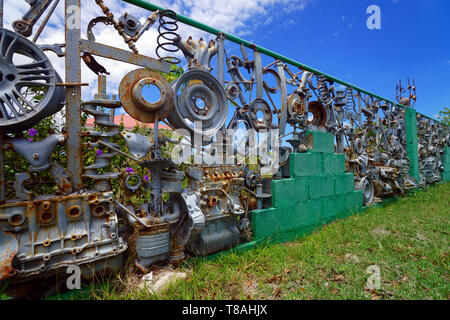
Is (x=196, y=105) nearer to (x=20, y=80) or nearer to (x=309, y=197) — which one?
(x=20, y=80)

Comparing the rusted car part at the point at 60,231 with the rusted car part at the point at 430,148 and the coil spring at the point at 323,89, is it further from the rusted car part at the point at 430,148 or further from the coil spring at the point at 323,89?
the rusted car part at the point at 430,148

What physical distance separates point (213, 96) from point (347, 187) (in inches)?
165

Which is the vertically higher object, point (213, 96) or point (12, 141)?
point (213, 96)

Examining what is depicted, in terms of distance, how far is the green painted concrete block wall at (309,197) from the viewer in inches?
154

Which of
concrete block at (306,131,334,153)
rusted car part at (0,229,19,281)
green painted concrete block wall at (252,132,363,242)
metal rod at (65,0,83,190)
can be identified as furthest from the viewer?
concrete block at (306,131,334,153)

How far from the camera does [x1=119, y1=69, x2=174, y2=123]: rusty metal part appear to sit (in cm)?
278

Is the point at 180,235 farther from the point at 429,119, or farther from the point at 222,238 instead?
the point at 429,119

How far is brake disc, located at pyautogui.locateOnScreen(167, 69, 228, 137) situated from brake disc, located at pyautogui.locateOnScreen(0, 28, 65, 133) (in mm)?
1336

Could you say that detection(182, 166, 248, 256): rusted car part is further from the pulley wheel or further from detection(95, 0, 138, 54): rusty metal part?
the pulley wheel

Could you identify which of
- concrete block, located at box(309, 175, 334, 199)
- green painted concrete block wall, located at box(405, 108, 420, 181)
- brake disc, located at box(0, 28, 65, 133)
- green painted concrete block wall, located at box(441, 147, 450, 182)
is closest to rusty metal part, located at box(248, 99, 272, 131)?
concrete block, located at box(309, 175, 334, 199)

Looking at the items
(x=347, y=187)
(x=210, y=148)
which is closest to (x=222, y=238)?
(x=210, y=148)

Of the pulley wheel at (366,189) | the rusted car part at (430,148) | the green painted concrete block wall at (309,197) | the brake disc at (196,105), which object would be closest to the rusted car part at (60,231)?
the brake disc at (196,105)

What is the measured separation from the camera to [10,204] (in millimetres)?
2059
